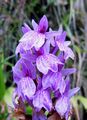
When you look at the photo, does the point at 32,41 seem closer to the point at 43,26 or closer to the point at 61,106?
the point at 43,26

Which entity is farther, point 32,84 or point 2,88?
point 2,88

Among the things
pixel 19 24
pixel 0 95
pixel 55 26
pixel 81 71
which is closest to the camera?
pixel 0 95

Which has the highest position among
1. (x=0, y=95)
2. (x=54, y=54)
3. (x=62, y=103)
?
(x=54, y=54)

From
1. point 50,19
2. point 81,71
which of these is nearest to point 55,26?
point 50,19

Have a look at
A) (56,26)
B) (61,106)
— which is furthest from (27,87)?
(56,26)

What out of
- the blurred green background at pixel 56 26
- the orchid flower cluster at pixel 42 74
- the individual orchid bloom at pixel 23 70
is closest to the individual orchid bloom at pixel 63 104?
the orchid flower cluster at pixel 42 74

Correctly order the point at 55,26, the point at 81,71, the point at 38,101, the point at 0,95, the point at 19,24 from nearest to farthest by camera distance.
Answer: the point at 38,101 → the point at 0,95 → the point at 19,24 → the point at 81,71 → the point at 55,26

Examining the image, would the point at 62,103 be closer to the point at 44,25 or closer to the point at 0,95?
the point at 44,25

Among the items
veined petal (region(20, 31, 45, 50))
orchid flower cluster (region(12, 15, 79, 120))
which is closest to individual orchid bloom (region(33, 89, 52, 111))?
orchid flower cluster (region(12, 15, 79, 120))
